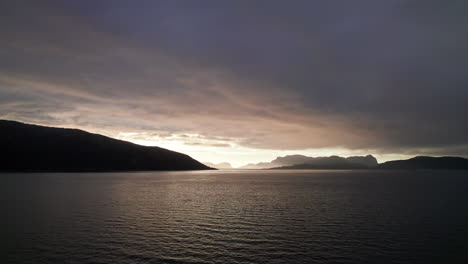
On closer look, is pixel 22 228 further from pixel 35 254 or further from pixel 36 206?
pixel 36 206

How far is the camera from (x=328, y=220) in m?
53.1

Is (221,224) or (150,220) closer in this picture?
(221,224)

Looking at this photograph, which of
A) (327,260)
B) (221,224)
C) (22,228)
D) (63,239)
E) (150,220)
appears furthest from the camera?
(150,220)

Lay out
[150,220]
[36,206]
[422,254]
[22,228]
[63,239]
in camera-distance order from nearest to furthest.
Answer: [422,254] → [63,239] → [22,228] → [150,220] → [36,206]

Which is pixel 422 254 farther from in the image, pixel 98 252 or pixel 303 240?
pixel 98 252

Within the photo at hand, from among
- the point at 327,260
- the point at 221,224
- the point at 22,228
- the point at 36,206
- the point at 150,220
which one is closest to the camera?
the point at 327,260

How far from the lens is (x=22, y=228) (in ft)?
149

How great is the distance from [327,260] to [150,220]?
36.6 metres

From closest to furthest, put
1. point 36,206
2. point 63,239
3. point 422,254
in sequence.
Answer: point 422,254 → point 63,239 → point 36,206

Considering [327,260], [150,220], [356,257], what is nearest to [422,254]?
[356,257]

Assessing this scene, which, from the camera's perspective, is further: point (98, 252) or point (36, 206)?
point (36, 206)

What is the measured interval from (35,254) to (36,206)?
44.4 metres

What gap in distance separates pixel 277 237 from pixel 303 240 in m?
4.11

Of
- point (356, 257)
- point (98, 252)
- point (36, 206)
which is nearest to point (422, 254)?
point (356, 257)
